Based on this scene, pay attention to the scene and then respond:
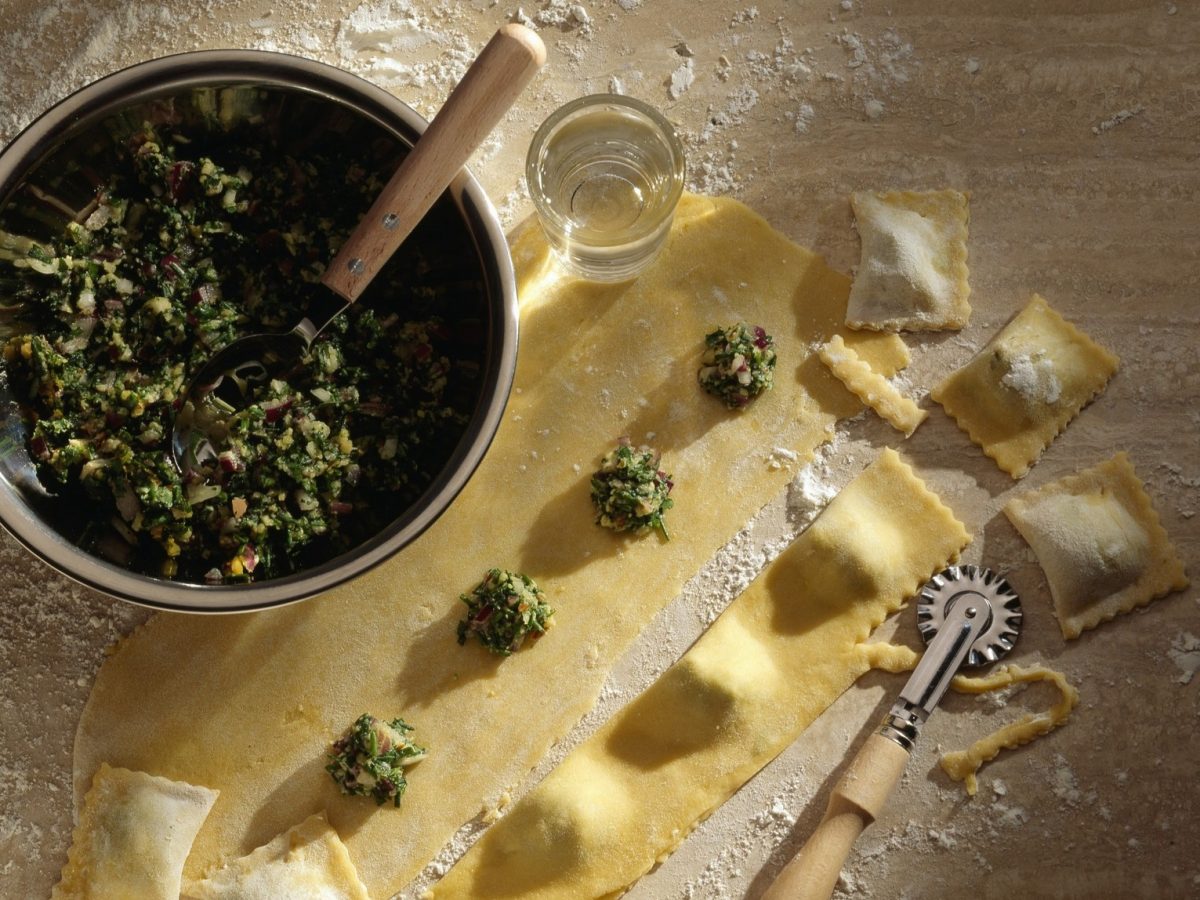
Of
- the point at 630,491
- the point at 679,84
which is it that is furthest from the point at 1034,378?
the point at 679,84

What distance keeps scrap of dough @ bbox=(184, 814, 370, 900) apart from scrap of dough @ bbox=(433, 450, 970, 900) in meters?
0.29

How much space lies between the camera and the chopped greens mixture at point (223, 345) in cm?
266

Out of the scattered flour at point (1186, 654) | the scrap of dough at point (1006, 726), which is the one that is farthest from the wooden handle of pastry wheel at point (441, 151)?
the scattered flour at point (1186, 654)

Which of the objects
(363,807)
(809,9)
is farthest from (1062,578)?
(363,807)

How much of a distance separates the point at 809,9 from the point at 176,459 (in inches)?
88.3

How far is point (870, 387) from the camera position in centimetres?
307

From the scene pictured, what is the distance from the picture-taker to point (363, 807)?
2967 millimetres

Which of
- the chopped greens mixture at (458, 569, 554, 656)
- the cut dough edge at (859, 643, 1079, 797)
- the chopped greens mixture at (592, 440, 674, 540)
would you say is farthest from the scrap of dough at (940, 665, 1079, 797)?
the chopped greens mixture at (458, 569, 554, 656)

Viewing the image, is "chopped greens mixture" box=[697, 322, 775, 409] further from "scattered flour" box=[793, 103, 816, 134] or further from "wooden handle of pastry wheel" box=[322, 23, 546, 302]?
"wooden handle of pastry wheel" box=[322, 23, 546, 302]

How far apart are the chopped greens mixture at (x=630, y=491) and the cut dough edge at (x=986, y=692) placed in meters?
0.72

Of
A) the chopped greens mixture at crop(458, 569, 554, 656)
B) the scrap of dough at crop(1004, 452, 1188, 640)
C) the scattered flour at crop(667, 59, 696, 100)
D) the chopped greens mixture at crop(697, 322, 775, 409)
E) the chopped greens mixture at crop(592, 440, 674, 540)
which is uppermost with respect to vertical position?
the scattered flour at crop(667, 59, 696, 100)

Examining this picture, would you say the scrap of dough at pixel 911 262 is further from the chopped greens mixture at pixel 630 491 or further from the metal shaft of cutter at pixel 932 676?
the metal shaft of cutter at pixel 932 676

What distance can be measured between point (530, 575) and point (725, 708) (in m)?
0.67

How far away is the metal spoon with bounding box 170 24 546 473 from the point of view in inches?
93.1
